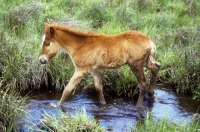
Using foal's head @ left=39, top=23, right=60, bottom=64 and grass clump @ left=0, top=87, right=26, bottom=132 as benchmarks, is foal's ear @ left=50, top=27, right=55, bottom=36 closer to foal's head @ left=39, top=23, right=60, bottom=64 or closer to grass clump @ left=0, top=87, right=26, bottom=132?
foal's head @ left=39, top=23, right=60, bottom=64

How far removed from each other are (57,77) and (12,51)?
1176 mm

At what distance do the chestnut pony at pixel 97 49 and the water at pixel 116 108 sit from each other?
0.48 m

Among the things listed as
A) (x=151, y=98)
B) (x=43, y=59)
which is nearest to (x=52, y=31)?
(x=43, y=59)

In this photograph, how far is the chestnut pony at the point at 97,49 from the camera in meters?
9.04

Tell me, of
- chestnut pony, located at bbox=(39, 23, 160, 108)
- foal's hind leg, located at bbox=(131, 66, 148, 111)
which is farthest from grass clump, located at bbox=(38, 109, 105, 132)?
foal's hind leg, located at bbox=(131, 66, 148, 111)

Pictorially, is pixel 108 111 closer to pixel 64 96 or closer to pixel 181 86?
pixel 64 96

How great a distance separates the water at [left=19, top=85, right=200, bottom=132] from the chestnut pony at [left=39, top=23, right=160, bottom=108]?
0.48 m

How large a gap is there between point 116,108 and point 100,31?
3694mm

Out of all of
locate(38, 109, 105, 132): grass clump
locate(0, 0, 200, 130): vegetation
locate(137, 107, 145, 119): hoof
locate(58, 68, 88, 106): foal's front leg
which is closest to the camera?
locate(38, 109, 105, 132): grass clump

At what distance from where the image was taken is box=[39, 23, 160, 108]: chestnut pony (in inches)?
356

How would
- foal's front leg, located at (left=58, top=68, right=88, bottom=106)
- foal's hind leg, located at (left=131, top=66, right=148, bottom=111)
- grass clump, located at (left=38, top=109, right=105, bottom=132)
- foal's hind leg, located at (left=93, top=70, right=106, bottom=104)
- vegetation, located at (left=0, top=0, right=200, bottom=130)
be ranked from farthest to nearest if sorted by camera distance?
1. vegetation, located at (left=0, top=0, right=200, bottom=130)
2. foal's hind leg, located at (left=93, top=70, right=106, bottom=104)
3. foal's hind leg, located at (left=131, top=66, right=148, bottom=111)
4. foal's front leg, located at (left=58, top=68, right=88, bottom=106)
5. grass clump, located at (left=38, top=109, right=105, bottom=132)

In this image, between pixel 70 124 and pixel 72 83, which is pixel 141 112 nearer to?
pixel 72 83

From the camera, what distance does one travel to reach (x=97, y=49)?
912cm

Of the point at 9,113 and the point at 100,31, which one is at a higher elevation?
the point at 100,31
